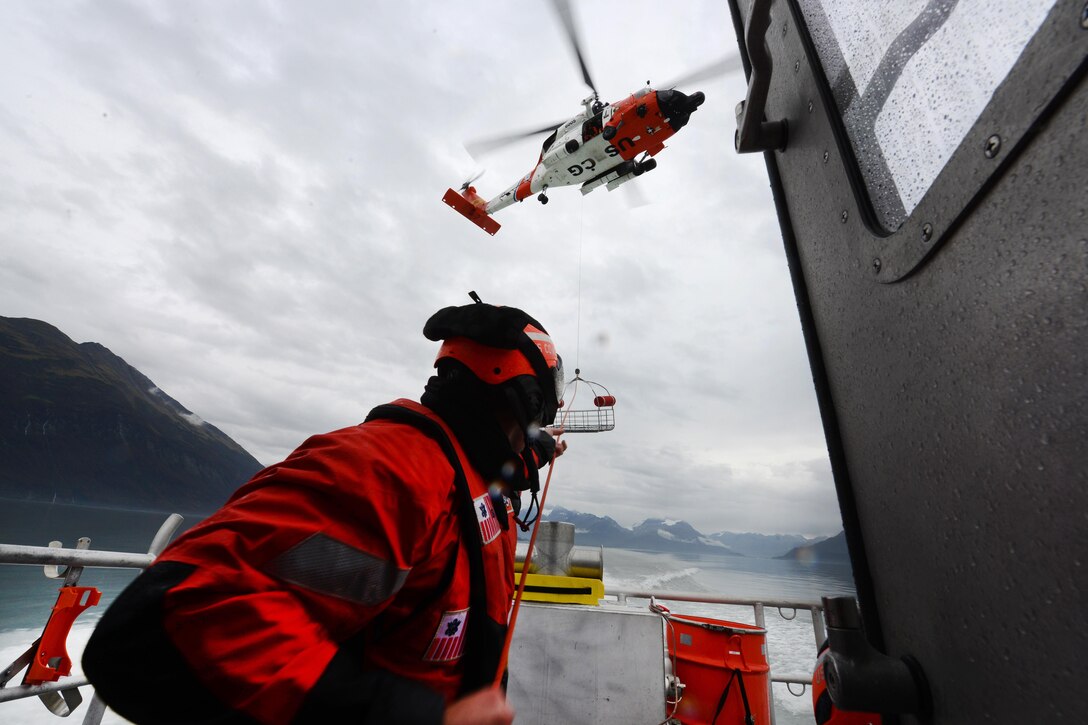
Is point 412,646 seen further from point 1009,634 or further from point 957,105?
point 957,105

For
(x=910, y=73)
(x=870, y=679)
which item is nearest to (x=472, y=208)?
(x=910, y=73)

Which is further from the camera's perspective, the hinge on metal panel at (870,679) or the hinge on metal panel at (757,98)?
the hinge on metal panel at (757,98)

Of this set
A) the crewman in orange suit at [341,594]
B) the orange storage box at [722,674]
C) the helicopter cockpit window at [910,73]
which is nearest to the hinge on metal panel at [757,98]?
the helicopter cockpit window at [910,73]

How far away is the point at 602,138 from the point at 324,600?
10261mm

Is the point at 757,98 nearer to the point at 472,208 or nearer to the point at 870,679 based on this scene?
the point at 870,679

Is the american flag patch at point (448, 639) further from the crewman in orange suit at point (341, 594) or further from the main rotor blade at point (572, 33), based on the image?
the main rotor blade at point (572, 33)

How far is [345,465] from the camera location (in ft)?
3.29

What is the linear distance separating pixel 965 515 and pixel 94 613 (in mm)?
16252

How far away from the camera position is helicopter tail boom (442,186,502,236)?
1405 centimetres

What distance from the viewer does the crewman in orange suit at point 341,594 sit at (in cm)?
76

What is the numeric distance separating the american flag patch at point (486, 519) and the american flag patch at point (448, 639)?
21 cm

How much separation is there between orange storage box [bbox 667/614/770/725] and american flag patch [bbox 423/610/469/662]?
2.93 m

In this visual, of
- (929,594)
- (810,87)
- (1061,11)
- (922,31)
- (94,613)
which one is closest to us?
(1061,11)

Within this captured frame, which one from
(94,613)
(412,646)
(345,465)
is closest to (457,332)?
(345,465)
